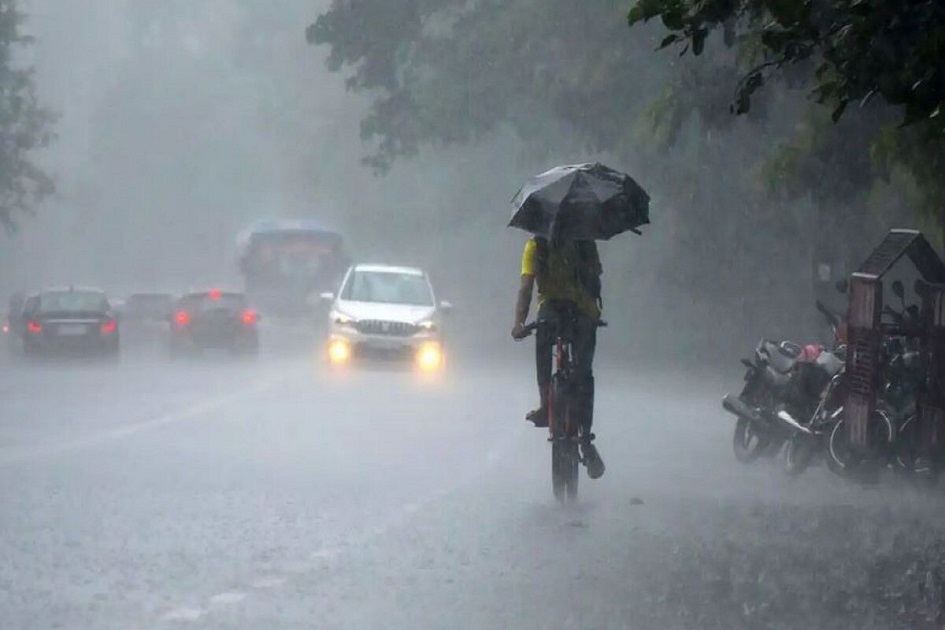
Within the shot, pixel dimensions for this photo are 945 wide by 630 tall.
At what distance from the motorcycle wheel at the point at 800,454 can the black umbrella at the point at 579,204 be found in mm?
3026

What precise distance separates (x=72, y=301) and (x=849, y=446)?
27048mm

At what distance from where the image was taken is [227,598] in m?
9.64

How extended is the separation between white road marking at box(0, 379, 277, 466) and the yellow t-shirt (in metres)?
5.19

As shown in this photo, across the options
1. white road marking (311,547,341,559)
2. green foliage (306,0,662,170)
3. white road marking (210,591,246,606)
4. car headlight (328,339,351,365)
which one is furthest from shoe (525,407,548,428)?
green foliage (306,0,662,170)

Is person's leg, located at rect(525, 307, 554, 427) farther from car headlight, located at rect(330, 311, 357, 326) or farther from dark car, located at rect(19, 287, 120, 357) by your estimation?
dark car, located at rect(19, 287, 120, 357)

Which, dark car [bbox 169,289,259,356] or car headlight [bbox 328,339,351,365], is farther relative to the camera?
dark car [bbox 169,289,259,356]

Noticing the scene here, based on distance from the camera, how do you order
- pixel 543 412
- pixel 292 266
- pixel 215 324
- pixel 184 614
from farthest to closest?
pixel 292 266, pixel 215 324, pixel 543 412, pixel 184 614

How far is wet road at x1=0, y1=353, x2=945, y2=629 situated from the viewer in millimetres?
9578

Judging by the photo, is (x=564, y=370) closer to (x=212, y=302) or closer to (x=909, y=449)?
(x=909, y=449)

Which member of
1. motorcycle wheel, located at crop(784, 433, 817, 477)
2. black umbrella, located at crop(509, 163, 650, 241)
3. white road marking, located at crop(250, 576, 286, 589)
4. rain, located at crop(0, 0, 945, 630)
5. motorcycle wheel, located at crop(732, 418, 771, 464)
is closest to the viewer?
white road marking, located at crop(250, 576, 286, 589)

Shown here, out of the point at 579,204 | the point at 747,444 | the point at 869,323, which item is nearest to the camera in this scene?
the point at 579,204

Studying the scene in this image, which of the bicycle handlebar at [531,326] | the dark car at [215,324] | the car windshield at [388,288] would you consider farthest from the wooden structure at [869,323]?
the dark car at [215,324]

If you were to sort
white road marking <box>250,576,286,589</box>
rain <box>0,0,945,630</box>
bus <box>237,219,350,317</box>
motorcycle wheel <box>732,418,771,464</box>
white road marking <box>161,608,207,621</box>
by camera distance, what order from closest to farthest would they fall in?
white road marking <box>161,608,207,621</box>, white road marking <box>250,576,286,589</box>, rain <box>0,0,945,630</box>, motorcycle wheel <box>732,418,771,464</box>, bus <box>237,219,350,317</box>

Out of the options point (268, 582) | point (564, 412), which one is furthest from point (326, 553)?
point (564, 412)
